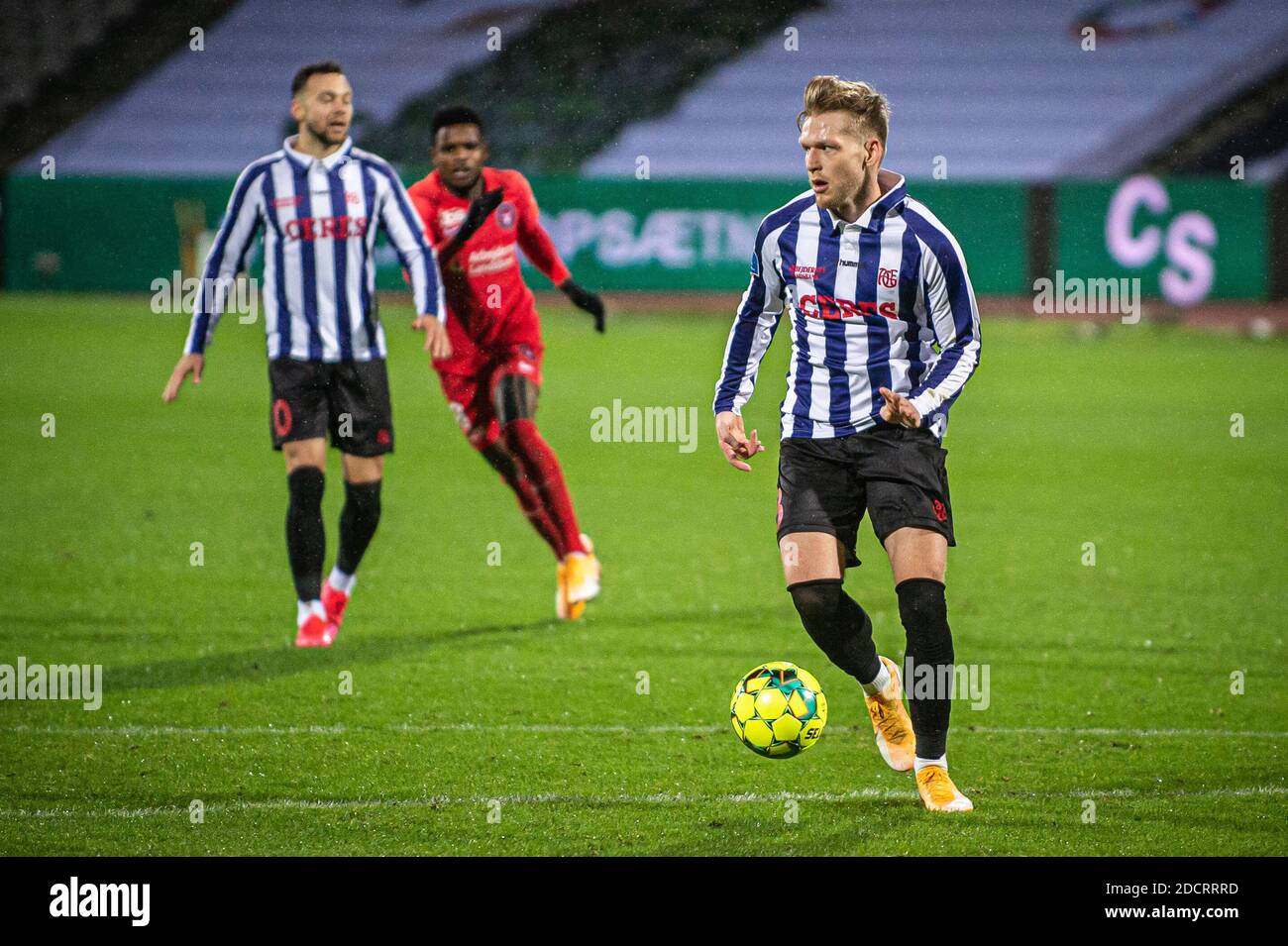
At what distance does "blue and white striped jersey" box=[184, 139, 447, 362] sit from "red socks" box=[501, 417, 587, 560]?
3.04 feet

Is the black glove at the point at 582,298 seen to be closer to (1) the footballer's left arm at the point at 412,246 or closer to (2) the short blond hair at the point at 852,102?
(1) the footballer's left arm at the point at 412,246

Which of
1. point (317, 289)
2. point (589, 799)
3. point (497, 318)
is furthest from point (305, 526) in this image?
point (589, 799)

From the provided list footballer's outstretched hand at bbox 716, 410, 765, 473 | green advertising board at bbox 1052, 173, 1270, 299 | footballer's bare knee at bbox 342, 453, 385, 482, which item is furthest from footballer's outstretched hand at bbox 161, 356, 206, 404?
green advertising board at bbox 1052, 173, 1270, 299

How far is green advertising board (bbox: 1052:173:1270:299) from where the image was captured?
2169 centimetres

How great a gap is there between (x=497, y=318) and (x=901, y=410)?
Result: 10.6ft

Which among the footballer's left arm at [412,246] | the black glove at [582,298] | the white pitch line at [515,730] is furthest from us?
the black glove at [582,298]

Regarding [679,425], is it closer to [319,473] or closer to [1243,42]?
[319,473]

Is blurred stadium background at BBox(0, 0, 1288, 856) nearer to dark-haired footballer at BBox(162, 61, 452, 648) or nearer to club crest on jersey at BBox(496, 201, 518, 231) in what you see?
dark-haired footballer at BBox(162, 61, 452, 648)

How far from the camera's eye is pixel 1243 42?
2405 cm

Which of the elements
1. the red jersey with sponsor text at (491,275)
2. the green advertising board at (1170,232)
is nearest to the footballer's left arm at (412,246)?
the red jersey with sponsor text at (491,275)

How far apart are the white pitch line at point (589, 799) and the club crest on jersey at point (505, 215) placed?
3228 millimetres

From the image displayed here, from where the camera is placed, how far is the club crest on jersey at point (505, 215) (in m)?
7.13

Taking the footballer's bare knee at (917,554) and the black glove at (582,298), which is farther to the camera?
the black glove at (582,298)

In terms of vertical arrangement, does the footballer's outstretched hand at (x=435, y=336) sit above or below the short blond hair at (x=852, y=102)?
below
